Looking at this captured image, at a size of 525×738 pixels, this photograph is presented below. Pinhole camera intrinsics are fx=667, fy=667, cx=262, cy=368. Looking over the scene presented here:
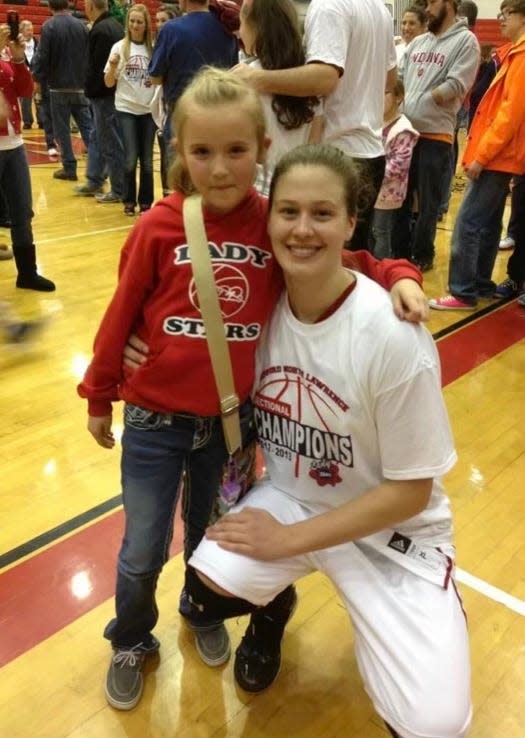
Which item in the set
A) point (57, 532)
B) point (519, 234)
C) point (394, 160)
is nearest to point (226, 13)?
point (394, 160)

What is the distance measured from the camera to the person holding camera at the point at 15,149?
3.62 m

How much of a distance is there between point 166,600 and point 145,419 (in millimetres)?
728

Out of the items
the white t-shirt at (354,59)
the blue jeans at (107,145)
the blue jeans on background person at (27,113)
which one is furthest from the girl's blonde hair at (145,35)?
the blue jeans on background person at (27,113)

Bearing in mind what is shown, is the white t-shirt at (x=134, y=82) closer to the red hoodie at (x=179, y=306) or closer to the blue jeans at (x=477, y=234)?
the blue jeans at (x=477, y=234)

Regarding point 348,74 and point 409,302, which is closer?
point 409,302

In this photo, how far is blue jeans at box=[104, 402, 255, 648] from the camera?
1.43 m

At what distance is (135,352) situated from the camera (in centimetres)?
139

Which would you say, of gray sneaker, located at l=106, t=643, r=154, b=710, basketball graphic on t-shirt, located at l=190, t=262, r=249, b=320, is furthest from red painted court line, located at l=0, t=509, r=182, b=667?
basketball graphic on t-shirt, located at l=190, t=262, r=249, b=320

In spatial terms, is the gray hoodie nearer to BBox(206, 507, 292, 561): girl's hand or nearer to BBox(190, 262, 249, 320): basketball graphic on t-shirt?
BBox(190, 262, 249, 320): basketball graphic on t-shirt

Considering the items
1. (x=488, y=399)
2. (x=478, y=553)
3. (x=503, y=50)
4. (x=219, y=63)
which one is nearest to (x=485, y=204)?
(x=503, y=50)

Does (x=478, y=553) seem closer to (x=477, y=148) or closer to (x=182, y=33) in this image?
(x=477, y=148)

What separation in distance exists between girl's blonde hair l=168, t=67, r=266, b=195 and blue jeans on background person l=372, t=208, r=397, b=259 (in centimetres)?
304

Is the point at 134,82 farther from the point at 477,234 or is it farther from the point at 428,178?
the point at 477,234

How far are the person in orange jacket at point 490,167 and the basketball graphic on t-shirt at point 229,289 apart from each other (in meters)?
2.82
